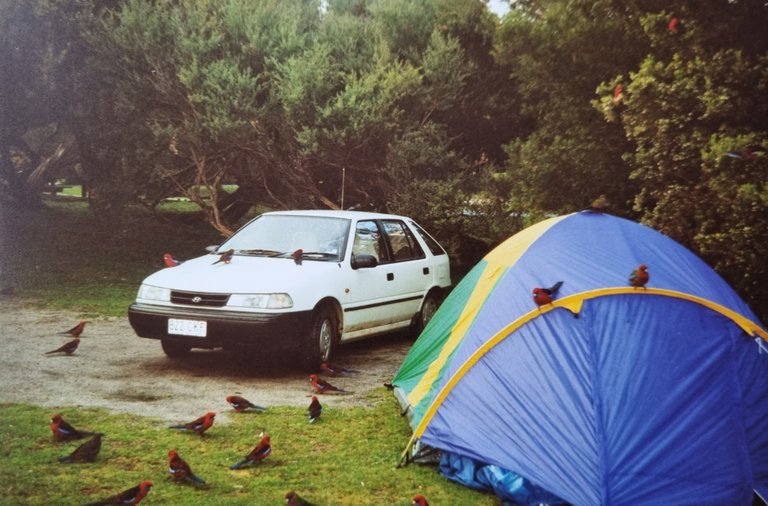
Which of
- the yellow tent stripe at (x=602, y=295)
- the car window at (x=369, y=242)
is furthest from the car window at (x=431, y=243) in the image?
the yellow tent stripe at (x=602, y=295)

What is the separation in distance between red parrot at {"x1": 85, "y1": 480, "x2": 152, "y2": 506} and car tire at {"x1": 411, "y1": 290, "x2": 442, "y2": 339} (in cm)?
567

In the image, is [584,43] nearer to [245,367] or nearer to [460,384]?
[245,367]

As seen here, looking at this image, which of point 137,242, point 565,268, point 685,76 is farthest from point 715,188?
point 137,242

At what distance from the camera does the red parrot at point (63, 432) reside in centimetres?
589

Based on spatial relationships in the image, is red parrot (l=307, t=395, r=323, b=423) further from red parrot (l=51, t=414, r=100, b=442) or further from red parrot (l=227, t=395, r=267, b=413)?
red parrot (l=51, t=414, r=100, b=442)

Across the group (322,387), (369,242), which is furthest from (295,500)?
(369,242)

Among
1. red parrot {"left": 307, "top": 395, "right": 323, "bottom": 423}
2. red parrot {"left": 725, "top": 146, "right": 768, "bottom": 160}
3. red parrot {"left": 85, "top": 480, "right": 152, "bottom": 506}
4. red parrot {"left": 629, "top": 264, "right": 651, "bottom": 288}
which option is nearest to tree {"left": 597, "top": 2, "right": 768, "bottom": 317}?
red parrot {"left": 725, "top": 146, "right": 768, "bottom": 160}

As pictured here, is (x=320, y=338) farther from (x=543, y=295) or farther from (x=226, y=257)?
(x=543, y=295)

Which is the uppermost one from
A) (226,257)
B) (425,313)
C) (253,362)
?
(226,257)

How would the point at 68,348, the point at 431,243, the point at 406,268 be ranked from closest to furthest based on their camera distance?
1. the point at 68,348
2. the point at 406,268
3. the point at 431,243

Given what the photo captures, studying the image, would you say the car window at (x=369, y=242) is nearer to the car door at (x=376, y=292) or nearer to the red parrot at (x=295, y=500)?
the car door at (x=376, y=292)

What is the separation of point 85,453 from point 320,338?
326 cm

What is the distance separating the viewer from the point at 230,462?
5.74m

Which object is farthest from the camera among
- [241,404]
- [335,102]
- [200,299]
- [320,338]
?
[335,102]
